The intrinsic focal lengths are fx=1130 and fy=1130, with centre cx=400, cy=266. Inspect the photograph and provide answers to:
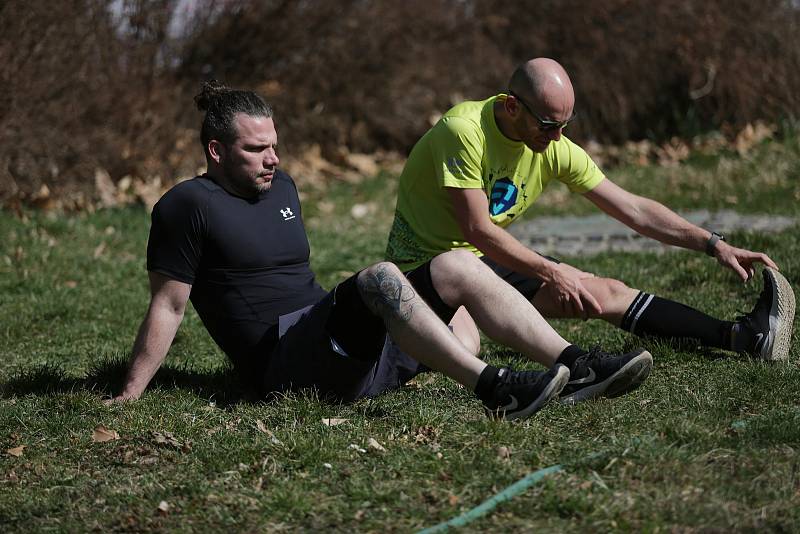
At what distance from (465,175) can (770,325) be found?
148cm

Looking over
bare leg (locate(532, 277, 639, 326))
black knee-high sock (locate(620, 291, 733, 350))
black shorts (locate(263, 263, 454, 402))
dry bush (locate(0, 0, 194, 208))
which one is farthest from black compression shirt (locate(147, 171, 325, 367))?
dry bush (locate(0, 0, 194, 208))

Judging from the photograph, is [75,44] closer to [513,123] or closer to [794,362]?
[513,123]

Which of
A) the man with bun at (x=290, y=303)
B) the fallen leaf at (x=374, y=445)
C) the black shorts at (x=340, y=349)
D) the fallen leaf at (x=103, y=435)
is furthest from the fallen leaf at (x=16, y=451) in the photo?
the fallen leaf at (x=374, y=445)

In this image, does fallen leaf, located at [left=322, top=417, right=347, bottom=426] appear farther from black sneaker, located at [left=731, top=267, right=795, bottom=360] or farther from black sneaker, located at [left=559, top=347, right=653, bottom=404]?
black sneaker, located at [left=731, top=267, right=795, bottom=360]

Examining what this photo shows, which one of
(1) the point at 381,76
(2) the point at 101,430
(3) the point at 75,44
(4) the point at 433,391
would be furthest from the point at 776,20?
(2) the point at 101,430

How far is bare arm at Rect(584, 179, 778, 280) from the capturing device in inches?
198

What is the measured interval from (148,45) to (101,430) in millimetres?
7500

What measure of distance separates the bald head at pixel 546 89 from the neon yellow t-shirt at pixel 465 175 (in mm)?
326

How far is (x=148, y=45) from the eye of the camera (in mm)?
11289

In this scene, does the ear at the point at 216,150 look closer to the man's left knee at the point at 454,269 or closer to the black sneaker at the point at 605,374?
the man's left knee at the point at 454,269

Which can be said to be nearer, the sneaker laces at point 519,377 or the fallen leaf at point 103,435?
the sneaker laces at point 519,377

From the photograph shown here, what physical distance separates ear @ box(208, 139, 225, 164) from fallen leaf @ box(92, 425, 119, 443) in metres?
1.23

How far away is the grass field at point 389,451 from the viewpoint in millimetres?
3500

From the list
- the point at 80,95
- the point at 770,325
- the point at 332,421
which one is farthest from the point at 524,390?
the point at 80,95
